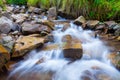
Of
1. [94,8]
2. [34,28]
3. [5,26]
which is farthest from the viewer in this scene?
[94,8]

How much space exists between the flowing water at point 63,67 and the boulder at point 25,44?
157mm

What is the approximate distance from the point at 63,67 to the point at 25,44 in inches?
52.8

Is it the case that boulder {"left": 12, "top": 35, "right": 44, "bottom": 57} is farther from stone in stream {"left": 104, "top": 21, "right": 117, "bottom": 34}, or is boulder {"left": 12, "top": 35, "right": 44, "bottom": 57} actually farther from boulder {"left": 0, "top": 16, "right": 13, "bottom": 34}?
stone in stream {"left": 104, "top": 21, "right": 117, "bottom": 34}

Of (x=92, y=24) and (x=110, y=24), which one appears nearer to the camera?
(x=110, y=24)

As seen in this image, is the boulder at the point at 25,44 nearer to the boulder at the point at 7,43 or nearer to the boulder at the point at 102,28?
the boulder at the point at 7,43

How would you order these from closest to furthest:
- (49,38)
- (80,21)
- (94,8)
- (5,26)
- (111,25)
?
(49,38) → (5,26) → (111,25) → (80,21) → (94,8)

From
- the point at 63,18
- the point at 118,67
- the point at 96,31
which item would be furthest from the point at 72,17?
the point at 118,67

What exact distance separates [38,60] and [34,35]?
1533mm

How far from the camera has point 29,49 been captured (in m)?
5.55

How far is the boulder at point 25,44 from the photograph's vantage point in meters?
5.32

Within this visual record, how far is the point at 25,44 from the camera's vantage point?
572 centimetres

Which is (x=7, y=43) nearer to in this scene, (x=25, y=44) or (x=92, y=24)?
(x=25, y=44)

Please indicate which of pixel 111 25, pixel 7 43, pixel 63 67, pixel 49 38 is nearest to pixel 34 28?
pixel 49 38

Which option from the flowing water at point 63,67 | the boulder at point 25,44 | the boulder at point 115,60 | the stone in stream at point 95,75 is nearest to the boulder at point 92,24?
the flowing water at point 63,67
